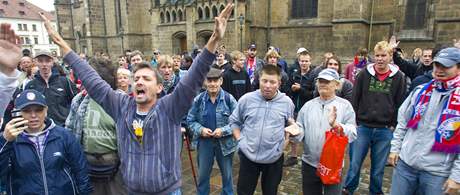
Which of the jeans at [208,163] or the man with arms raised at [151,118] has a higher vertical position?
the man with arms raised at [151,118]

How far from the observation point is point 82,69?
2.26m

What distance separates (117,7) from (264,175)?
25832mm

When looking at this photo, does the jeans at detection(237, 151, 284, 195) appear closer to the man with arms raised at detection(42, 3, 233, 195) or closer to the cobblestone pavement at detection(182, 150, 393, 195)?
the cobblestone pavement at detection(182, 150, 393, 195)

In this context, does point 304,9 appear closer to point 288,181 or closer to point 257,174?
point 288,181

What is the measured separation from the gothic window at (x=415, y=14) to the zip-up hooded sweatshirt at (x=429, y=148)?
537 inches

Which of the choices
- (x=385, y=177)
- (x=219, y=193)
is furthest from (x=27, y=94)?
(x=385, y=177)

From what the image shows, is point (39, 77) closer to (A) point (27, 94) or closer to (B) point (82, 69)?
(A) point (27, 94)

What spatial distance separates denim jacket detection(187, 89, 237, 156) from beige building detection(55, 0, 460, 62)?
1273 centimetres

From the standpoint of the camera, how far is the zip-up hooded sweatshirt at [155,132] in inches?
82.3

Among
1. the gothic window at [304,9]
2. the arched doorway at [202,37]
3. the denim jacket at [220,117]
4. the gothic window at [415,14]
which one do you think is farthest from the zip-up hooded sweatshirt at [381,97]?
the arched doorway at [202,37]

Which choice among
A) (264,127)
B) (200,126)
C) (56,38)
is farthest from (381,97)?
(56,38)

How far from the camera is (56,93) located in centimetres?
413

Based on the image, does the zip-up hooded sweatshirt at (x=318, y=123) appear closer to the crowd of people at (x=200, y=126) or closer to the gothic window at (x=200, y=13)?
the crowd of people at (x=200, y=126)

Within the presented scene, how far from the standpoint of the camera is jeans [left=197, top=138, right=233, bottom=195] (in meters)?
3.86
